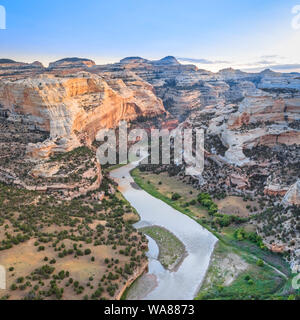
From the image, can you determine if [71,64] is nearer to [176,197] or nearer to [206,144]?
[206,144]

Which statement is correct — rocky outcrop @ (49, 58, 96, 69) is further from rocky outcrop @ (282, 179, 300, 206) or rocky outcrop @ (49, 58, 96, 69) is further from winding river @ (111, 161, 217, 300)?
rocky outcrop @ (282, 179, 300, 206)

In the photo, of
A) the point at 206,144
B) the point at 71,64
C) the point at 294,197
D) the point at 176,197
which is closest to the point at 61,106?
the point at 176,197

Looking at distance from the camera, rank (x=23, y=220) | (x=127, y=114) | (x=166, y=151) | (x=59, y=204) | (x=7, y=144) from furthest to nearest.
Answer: (x=127, y=114)
(x=166, y=151)
(x=7, y=144)
(x=59, y=204)
(x=23, y=220)

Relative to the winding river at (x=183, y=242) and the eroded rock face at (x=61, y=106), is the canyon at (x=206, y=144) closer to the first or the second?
the eroded rock face at (x=61, y=106)

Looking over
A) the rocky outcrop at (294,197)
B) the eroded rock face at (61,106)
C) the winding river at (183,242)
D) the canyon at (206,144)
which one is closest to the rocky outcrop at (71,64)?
the canyon at (206,144)
